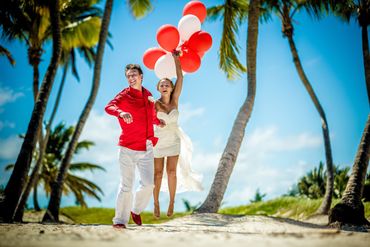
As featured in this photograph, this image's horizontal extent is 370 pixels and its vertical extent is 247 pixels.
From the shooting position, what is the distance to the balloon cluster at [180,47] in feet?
17.7

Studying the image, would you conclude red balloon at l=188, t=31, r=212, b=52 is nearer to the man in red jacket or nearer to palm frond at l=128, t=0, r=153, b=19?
the man in red jacket

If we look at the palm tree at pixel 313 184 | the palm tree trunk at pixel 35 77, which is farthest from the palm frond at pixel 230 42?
the palm tree at pixel 313 184

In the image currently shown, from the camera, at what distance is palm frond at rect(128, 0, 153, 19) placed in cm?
1285

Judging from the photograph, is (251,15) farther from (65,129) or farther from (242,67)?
(65,129)

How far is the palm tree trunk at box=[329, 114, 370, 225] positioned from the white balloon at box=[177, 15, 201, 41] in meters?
4.25

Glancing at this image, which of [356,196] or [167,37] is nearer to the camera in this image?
[167,37]

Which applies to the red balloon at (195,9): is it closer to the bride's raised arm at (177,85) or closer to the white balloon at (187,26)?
the white balloon at (187,26)

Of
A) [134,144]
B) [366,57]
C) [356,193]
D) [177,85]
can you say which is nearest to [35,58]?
[177,85]

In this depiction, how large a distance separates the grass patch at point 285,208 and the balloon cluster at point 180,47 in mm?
8675

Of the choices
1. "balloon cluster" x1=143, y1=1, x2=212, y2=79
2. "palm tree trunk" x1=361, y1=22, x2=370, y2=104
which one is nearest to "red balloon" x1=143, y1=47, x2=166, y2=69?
"balloon cluster" x1=143, y1=1, x2=212, y2=79

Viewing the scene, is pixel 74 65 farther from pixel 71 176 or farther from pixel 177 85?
pixel 177 85

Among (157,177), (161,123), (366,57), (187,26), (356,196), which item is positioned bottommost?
(356,196)

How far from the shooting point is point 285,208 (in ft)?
45.5

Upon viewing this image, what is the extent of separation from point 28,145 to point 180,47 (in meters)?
3.90
